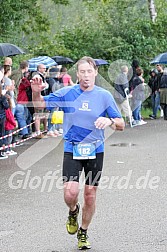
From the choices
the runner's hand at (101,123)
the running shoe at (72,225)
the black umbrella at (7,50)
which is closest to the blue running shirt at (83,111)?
the runner's hand at (101,123)

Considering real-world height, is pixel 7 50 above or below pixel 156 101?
above

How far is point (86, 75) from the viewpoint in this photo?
19.5 ft

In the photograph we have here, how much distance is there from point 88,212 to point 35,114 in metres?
8.85

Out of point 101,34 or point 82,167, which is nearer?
point 82,167

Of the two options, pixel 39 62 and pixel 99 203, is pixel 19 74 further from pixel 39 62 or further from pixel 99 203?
pixel 99 203

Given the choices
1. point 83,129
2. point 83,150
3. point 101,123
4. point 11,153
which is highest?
point 101,123

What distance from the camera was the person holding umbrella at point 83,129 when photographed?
5945 millimetres

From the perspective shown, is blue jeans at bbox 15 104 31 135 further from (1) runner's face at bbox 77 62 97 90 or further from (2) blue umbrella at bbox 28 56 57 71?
(1) runner's face at bbox 77 62 97 90

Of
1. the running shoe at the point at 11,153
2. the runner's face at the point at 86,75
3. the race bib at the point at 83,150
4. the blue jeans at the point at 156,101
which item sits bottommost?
the blue jeans at the point at 156,101

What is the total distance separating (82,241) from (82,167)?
762 millimetres

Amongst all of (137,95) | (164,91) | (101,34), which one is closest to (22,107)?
(137,95)

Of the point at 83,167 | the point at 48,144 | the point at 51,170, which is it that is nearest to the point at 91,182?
the point at 83,167

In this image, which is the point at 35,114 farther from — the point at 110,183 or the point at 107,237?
the point at 107,237

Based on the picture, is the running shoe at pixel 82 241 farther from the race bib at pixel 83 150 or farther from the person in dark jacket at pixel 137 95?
the person in dark jacket at pixel 137 95
